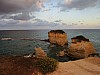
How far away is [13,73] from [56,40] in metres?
70.7

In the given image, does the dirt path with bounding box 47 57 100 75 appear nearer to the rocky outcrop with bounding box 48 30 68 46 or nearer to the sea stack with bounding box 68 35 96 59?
the sea stack with bounding box 68 35 96 59

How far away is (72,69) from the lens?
56.7 feet

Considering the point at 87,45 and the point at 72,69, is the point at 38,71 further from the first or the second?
the point at 87,45

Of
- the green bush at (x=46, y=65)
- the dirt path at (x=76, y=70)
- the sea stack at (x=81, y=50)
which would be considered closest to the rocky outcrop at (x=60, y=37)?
the sea stack at (x=81, y=50)

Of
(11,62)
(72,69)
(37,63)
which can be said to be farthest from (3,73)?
(72,69)

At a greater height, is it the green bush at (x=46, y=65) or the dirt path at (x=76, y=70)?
the green bush at (x=46, y=65)

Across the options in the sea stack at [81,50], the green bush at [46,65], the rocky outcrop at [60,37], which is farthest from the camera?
the rocky outcrop at [60,37]

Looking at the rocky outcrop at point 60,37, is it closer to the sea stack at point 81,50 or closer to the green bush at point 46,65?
the sea stack at point 81,50

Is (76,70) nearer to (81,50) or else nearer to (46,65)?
(46,65)

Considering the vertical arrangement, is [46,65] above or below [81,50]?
above

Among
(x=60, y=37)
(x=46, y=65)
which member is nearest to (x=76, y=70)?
(x=46, y=65)

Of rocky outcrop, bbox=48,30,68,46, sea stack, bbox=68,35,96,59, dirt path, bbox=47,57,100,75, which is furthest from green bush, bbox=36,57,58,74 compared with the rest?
rocky outcrop, bbox=48,30,68,46

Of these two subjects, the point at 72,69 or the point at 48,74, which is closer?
the point at 48,74

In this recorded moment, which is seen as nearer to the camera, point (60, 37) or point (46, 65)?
point (46, 65)
